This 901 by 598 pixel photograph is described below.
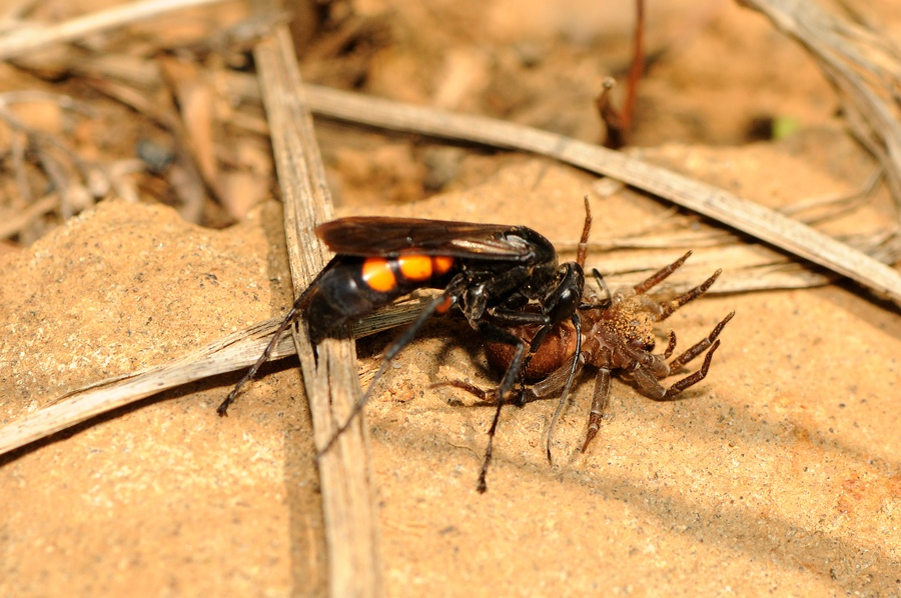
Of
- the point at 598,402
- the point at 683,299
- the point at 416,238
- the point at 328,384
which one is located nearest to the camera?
the point at 328,384

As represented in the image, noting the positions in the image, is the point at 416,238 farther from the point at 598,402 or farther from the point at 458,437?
the point at 598,402

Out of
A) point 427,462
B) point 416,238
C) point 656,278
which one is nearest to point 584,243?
point 656,278

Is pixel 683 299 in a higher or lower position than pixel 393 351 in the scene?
lower

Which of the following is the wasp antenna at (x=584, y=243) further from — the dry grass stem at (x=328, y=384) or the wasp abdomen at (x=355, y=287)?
the dry grass stem at (x=328, y=384)

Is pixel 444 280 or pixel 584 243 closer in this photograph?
pixel 444 280

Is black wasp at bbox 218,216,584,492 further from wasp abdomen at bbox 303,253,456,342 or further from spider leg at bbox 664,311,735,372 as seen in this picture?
spider leg at bbox 664,311,735,372
